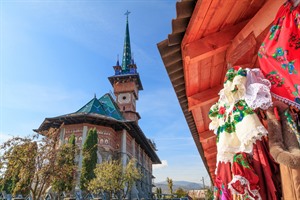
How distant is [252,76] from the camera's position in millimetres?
1856

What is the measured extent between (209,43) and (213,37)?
0.26 ft

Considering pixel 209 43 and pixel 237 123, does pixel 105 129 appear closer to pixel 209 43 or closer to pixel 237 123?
pixel 209 43

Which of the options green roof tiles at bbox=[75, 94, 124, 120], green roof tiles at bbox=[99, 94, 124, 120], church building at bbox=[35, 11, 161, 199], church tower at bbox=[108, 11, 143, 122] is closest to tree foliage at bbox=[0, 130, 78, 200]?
church building at bbox=[35, 11, 161, 199]

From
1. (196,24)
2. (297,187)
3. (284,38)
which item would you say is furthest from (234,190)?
(196,24)

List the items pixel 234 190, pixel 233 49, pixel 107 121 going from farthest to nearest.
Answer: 1. pixel 107 121
2. pixel 233 49
3. pixel 234 190

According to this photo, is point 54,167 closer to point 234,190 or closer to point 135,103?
point 234,190

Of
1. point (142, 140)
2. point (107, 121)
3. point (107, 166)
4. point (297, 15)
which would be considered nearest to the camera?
point (297, 15)

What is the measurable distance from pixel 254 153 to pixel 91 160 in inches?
761

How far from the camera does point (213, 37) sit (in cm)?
250

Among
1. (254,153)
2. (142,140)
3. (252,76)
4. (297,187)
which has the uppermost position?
(142,140)

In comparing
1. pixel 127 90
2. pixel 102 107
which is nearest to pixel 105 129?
pixel 102 107

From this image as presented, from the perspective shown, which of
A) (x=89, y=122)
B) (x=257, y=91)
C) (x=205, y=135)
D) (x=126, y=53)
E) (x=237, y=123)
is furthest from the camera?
(x=126, y=53)

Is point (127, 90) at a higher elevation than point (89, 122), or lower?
higher

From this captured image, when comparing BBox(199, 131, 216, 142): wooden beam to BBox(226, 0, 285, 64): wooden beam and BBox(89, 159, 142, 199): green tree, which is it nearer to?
BBox(226, 0, 285, 64): wooden beam
